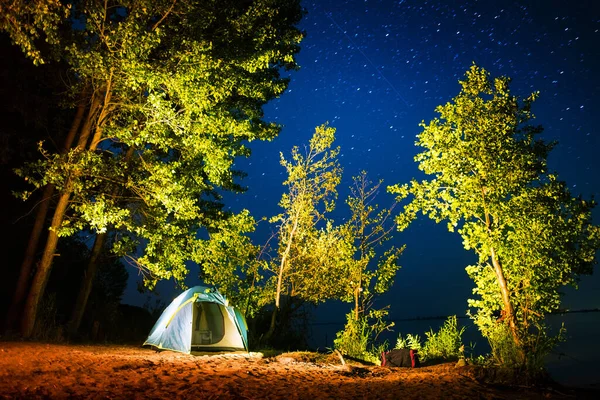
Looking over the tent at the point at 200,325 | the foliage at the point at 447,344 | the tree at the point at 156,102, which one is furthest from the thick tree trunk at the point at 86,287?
the foliage at the point at 447,344

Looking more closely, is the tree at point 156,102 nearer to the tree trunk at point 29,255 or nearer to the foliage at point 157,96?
the foliage at point 157,96

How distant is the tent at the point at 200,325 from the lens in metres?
10.8

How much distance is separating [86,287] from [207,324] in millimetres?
4313

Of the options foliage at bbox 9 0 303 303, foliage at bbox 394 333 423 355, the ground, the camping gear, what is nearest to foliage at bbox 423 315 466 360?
foliage at bbox 394 333 423 355

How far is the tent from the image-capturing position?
10.8 meters

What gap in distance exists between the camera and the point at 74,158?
916 centimetres

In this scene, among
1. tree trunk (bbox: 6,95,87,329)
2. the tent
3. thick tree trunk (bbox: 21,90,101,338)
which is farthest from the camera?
the tent

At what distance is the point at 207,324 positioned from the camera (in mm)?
12336

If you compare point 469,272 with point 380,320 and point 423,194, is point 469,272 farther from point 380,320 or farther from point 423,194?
point 380,320

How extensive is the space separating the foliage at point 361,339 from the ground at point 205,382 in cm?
371

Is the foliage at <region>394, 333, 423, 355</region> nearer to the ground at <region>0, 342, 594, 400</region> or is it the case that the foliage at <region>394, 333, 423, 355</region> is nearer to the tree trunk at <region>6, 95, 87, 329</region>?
the ground at <region>0, 342, 594, 400</region>

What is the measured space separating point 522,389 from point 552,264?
10.1 feet

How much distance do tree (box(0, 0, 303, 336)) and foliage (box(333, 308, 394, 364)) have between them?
540cm

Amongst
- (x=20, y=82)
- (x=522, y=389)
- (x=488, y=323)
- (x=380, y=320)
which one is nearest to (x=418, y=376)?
(x=522, y=389)
